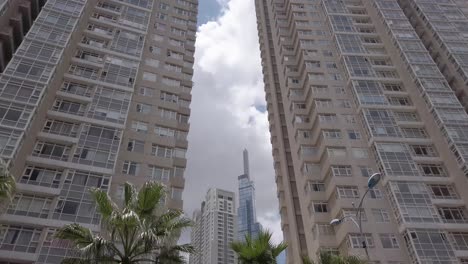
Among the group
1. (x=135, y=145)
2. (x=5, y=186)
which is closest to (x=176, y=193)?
(x=135, y=145)

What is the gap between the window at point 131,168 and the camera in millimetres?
38750

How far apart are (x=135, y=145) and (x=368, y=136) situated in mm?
25859

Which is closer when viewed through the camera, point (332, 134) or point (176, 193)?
point (176, 193)

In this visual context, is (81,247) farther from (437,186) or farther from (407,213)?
(437,186)

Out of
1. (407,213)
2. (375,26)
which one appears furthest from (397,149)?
(375,26)

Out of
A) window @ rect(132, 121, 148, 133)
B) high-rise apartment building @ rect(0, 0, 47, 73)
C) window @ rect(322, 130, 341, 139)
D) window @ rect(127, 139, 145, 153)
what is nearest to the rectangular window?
window @ rect(322, 130, 341, 139)

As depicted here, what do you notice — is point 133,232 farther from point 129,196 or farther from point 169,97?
point 169,97

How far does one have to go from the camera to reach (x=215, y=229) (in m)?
100

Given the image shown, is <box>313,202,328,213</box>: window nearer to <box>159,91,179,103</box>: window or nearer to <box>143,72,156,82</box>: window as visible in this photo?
<box>159,91,179,103</box>: window

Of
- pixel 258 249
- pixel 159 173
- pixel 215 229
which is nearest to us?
pixel 258 249

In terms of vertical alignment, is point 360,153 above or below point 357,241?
above

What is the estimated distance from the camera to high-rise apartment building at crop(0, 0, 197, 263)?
107 ft

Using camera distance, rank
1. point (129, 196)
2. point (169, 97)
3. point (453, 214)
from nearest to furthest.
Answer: point (129, 196), point (453, 214), point (169, 97)

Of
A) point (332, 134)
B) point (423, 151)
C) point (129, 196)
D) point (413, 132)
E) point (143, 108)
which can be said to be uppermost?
point (143, 108)
